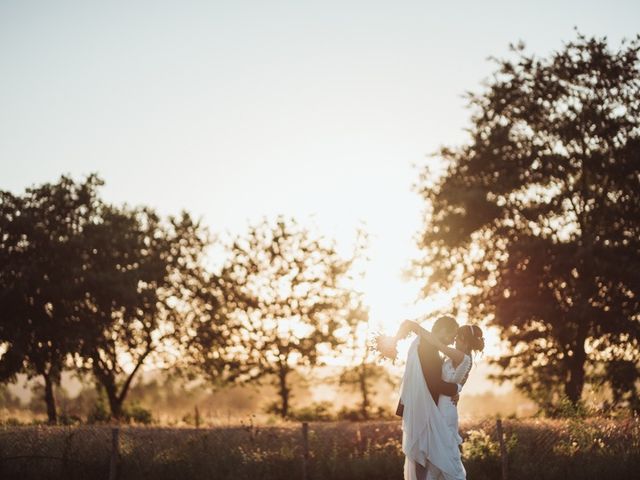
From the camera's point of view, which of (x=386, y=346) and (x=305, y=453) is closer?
(x=386, y=346)

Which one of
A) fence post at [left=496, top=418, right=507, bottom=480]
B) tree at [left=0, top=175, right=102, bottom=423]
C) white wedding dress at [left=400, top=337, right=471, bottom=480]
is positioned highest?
tree at [left=0, top=175, right=102, bottom=423]

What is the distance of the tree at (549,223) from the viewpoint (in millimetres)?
28828

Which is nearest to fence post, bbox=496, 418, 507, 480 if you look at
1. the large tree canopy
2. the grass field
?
the grass field

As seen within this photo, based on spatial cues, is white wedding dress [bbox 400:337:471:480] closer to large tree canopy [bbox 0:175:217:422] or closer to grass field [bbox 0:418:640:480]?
grass field [bbox 0:418:640:480]

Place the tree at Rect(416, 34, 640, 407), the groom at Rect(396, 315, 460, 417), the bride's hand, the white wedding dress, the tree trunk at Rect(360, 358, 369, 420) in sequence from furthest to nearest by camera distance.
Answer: the tree trunk at Rect(360, 358, 369, 420), the tree at Rect(416, 34, 640, 407), the white wedding dress, the groom at Rect(396, 315, 460, 417), the bride's hand

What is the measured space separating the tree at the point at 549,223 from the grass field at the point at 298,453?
11420 mm

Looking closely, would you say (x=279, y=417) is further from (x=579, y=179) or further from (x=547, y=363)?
(x=579, y=179)

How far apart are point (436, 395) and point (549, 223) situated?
77.3 ft

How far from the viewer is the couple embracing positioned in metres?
8.31

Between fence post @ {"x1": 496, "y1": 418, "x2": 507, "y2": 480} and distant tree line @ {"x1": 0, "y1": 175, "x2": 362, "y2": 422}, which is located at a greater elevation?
distant tree line @ {"x1": 0, "y1": 175, "x2": 362, "y2": 422}

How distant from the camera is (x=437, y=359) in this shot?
Answer: 8375mm

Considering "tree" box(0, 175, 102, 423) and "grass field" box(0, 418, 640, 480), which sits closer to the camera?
"grass field" box(0, 418, 640, 480)

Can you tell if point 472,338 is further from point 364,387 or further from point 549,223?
point 364,387

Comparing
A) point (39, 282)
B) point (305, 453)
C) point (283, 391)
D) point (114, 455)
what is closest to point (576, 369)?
point (283, 391)
